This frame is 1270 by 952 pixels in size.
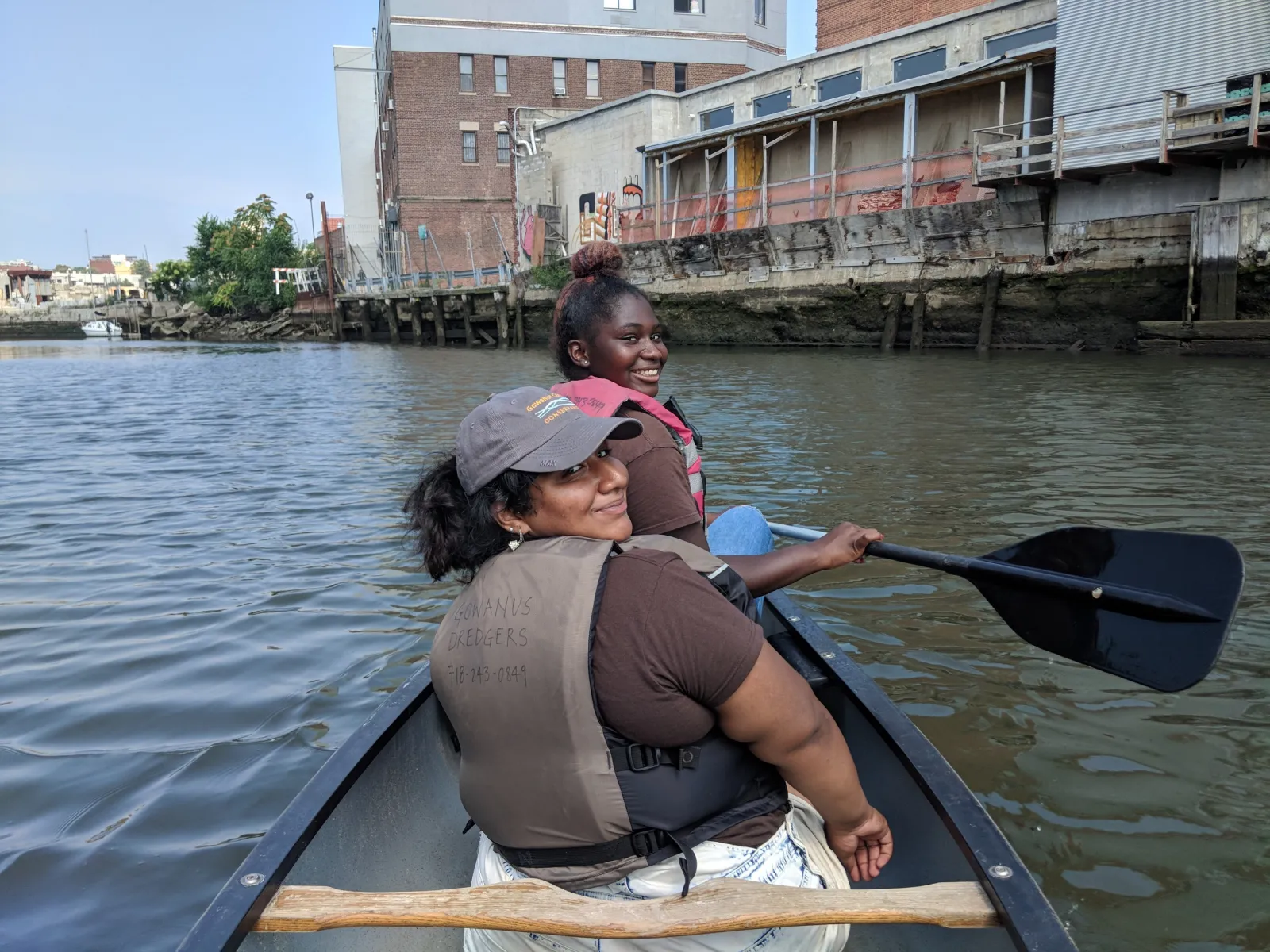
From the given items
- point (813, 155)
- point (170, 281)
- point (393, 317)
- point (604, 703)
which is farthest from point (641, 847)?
point (170, 281)

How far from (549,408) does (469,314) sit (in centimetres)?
3663

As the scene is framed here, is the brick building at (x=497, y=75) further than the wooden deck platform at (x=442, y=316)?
Yes

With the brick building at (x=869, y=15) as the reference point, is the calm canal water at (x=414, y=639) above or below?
below

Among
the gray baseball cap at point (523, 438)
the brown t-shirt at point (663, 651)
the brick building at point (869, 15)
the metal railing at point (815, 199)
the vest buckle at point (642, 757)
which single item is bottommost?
the vest buckle at point (642, 757)

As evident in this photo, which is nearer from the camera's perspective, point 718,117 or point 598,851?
point 598,851

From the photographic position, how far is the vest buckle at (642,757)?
178 cm

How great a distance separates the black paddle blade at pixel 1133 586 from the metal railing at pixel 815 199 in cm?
1999

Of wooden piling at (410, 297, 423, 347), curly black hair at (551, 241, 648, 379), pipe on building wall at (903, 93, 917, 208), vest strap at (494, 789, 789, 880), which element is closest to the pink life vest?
curly black hair at (551, 241, 648, 379)

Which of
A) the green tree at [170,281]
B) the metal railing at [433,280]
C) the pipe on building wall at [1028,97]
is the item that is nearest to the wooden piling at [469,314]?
the metal railing at [433,280]

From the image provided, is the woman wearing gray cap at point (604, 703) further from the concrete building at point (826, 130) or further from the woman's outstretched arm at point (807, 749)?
the concrete building at point (826, 130)

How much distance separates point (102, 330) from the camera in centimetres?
6975

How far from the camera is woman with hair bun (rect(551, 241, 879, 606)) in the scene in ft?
8.45

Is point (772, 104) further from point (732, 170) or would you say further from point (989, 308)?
point (989, 308)

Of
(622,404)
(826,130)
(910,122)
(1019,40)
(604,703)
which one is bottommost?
(604,703)
